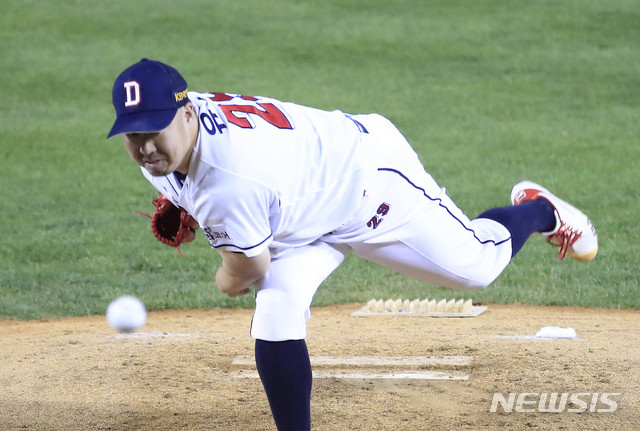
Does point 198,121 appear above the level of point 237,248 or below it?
above

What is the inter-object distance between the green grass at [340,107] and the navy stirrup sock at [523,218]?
2251 millimetres

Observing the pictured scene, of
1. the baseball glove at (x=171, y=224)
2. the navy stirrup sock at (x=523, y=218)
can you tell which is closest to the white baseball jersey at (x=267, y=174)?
the baseball glove at (x=171, y=224)

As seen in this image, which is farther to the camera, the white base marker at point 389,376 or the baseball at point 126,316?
the baseball at point 126,316

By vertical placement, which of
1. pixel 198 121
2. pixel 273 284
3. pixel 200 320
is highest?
pixel 198 121

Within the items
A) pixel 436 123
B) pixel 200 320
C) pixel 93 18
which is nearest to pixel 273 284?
pixel 200 320

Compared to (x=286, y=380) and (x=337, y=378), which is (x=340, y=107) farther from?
(x=286, y=380)

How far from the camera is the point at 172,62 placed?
17.3 meters

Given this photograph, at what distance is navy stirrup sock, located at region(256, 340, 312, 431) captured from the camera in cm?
353

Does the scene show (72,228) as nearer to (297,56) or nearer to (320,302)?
(320,302)

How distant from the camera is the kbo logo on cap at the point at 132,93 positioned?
3.05 m

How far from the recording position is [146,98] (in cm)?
304

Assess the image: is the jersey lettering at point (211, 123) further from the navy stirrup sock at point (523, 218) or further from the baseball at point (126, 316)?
the baseball at point (126, 316)

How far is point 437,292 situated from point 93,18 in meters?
15.0

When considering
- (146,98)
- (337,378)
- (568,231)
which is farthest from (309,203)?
(568,231)
